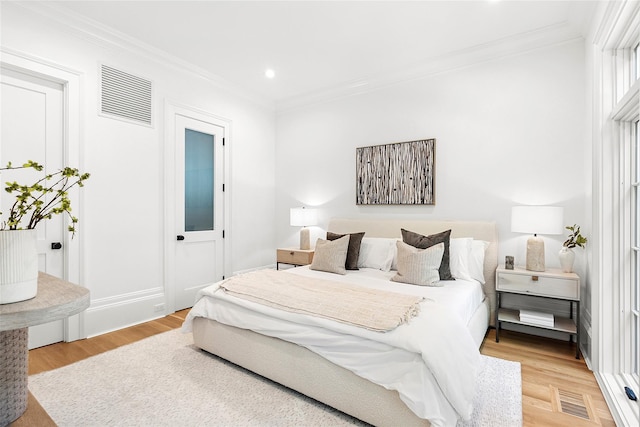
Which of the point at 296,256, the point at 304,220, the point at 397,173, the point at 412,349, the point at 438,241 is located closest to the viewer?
the point at 412,349

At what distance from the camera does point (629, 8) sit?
200cm

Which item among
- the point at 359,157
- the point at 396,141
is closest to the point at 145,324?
the point at 359,157

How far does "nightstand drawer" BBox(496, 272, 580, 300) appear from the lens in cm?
267

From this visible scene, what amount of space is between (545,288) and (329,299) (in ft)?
6.22

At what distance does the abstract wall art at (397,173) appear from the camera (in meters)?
3.73

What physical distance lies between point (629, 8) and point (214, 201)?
405 cm

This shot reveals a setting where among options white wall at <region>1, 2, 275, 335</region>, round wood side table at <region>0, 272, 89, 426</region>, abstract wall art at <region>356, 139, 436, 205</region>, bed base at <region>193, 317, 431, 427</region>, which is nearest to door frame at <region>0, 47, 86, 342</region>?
white wall at <region>1, 2, 275, 335</region>

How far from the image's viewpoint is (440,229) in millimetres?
3525

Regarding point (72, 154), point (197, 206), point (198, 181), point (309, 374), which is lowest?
point (309, 374)

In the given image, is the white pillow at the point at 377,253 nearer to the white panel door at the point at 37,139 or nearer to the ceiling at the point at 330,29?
the ceiling at the point at 330,29

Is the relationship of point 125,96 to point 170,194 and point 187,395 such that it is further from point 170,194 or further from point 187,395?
point 187,395

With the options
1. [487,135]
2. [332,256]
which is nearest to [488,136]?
[487,135]

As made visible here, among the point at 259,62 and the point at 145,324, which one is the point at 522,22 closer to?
the point at 259,62

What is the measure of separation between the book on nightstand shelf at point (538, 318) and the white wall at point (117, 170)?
11.7ft
